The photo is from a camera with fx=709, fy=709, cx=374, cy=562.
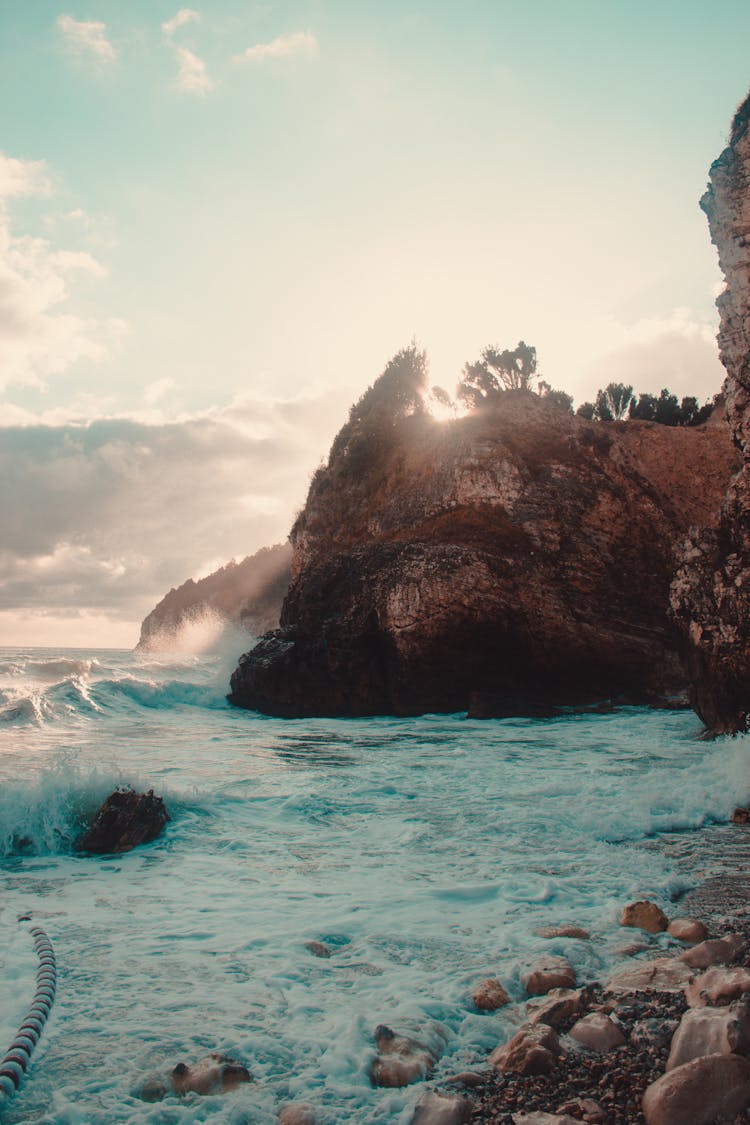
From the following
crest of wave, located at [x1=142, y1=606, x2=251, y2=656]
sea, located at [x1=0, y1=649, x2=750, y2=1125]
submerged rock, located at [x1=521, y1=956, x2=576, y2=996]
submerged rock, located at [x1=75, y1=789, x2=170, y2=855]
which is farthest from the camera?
crest of wave, located at [x1=142, y1=606, x2=251, y2=656]

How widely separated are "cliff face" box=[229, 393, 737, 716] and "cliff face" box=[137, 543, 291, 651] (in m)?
39.7

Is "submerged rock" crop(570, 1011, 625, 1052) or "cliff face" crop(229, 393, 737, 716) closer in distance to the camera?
"submerged rock" crop(570, 1011, 625, 1052)

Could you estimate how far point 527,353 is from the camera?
38.2 metres

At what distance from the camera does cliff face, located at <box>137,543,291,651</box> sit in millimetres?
69312

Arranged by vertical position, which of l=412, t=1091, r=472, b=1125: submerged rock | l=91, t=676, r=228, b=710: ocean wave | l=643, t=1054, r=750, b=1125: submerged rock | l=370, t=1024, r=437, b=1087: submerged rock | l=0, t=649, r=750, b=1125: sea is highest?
l=643, t=1054, r=750, b=1125: submerged rock

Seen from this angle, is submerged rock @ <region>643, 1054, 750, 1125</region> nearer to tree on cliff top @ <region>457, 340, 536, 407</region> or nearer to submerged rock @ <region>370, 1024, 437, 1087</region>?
submerged rock @ <region>370, 1024, 437, 1087</region>

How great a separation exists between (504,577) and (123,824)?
603 inches

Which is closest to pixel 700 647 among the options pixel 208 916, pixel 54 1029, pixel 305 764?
pixel 305 764

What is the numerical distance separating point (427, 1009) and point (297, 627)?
1998 cm

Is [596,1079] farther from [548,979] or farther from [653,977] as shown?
[653,977]

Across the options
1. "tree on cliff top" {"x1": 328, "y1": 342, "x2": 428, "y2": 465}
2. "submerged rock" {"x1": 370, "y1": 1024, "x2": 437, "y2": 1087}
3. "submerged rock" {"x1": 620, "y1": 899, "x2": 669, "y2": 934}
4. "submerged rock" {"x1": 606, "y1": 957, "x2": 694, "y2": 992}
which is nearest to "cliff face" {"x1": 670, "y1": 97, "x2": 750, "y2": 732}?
"submerged rock" {"x1": 620, "y1": 899, "x2": 669, "y2": 934}

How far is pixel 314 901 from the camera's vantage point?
5645 millimetres

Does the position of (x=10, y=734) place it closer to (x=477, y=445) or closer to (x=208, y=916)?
(x=208, y=916)

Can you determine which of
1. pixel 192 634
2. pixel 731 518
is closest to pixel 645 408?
pixel 731 518
